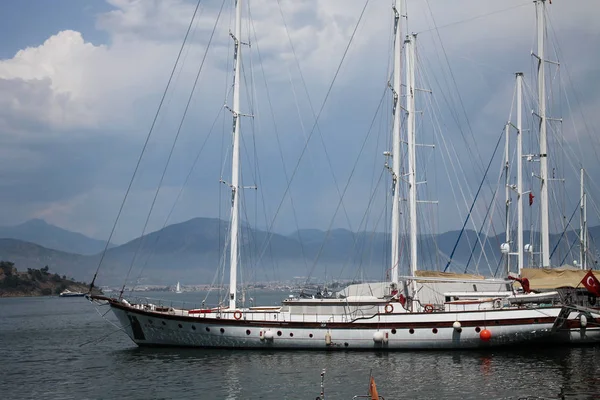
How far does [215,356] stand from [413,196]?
57.5 feet

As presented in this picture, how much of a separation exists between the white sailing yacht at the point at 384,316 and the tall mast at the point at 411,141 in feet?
0.45

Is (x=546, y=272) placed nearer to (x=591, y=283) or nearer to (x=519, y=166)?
(x=591, y=283)

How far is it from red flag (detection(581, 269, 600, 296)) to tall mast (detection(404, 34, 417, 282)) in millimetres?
10566

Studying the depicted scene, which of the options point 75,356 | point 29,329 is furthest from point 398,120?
point 29,329

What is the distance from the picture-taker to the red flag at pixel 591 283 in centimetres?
4159

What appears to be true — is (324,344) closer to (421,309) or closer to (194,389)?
(421,309)

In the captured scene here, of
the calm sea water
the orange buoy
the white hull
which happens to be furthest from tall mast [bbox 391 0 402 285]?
the calm sea water

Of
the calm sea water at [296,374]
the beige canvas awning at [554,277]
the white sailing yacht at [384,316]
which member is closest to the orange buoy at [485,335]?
the white sailing yacht at [384,316]

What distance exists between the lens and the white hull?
4200cm

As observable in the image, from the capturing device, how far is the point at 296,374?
36219 mm

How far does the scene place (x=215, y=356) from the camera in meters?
42.6

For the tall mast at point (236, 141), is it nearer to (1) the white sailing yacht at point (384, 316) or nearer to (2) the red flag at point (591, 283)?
(1) the white sailing yacht at point (384, 316)

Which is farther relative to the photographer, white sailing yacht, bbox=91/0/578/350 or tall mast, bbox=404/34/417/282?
tall mast, bbox=404/34/417/282

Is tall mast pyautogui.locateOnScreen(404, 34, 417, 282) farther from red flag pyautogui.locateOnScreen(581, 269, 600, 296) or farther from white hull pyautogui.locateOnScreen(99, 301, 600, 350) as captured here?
red flag pyautogui.locateOnScreen(581, 269, 600, 296)
